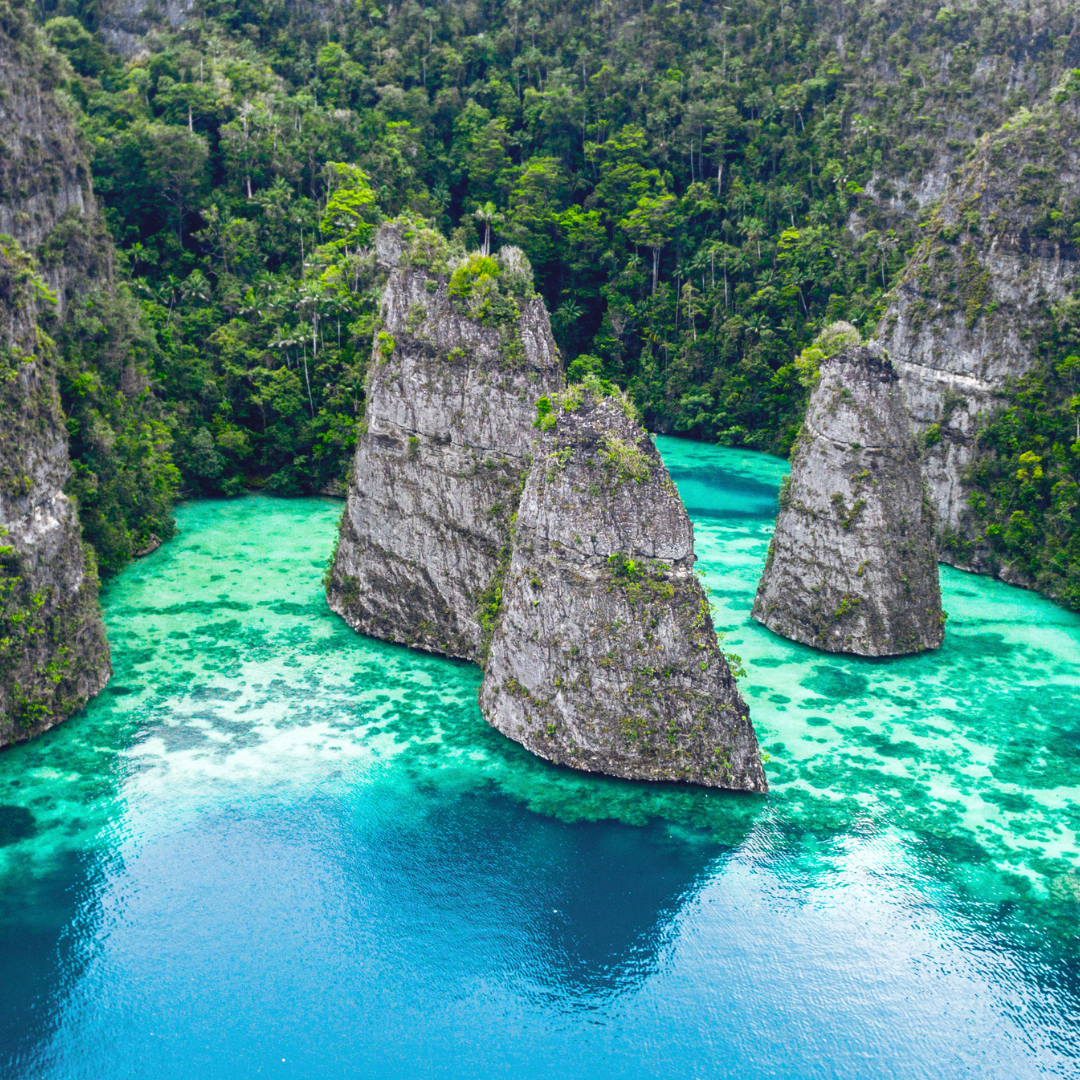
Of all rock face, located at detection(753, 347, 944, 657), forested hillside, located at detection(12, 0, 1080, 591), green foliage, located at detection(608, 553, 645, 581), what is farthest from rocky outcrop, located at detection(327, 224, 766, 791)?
Answer: forested hillside, located at detection(12, 0, 1080, 591)

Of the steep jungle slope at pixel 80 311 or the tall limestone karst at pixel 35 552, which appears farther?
the steep jungle slope at pixel 80 311

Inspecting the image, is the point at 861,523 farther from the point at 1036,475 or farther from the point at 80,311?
the point at 80,311

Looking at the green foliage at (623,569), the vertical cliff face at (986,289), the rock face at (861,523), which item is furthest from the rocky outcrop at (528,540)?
the vertical cliff face at (986,289)

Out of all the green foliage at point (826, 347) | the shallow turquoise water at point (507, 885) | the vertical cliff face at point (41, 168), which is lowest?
the shallow turquoise water at point (507, 885)

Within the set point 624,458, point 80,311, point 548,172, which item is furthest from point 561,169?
point 624,458

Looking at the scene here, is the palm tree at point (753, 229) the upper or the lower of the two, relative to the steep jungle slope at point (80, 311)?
→ upper

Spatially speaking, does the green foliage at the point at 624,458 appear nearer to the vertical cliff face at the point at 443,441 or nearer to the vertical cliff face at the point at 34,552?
the vertical cliff face at the point at 443,441

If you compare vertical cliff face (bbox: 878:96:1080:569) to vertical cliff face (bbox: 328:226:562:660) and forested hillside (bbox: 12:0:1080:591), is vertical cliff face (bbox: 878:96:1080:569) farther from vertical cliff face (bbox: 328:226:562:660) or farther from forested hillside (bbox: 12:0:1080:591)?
vertical cliff face (bbox: 328:226:562:660)
